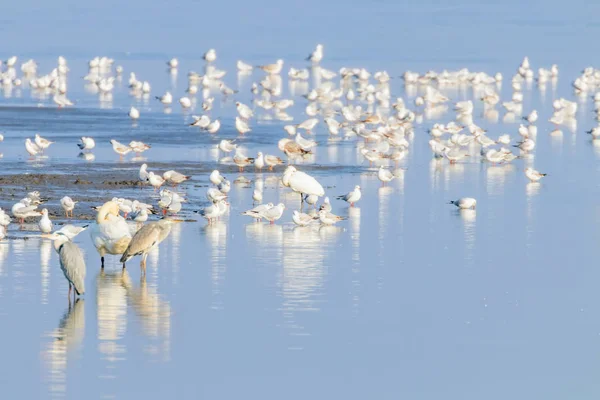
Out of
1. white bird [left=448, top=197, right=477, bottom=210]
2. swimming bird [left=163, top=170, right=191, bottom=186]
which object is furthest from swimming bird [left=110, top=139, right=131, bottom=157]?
white bird [left=448, top=197, right=477, bottom=210]

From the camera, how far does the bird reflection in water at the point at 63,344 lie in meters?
9.76

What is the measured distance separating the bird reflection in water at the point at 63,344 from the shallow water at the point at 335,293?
0.02m

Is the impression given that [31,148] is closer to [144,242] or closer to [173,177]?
[173,177]

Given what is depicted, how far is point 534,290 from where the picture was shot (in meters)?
13.3

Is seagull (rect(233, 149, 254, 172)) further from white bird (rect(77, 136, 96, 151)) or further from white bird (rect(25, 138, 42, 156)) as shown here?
white bird (rect(25, 138, 42, 156))

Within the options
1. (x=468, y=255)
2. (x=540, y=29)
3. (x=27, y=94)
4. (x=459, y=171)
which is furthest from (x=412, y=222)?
(x=540, y=29)

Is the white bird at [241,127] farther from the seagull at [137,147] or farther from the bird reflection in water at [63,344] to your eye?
the bird reflection in water at [63,344]

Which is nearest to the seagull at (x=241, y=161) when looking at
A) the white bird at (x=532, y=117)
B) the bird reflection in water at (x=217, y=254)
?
the bird reflection in water at (x=217, y=254)

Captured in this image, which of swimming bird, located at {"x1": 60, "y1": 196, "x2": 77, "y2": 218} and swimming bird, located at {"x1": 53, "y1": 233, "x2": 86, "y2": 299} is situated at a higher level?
swimming bird, located at {"x1": 60, "y1": 196, "x2": 77, "y2": 218}

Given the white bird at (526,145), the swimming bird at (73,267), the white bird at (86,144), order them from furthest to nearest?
the white bird at (526,145) < the white bird at (86,144) < the swimming bird at (73,267)

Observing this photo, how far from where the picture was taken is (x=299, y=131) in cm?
2992

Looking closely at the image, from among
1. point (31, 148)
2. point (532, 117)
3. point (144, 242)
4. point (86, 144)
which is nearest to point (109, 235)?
point (144, 242)

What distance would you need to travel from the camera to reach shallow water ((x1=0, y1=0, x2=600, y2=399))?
10062mm

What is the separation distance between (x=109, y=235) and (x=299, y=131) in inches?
635
